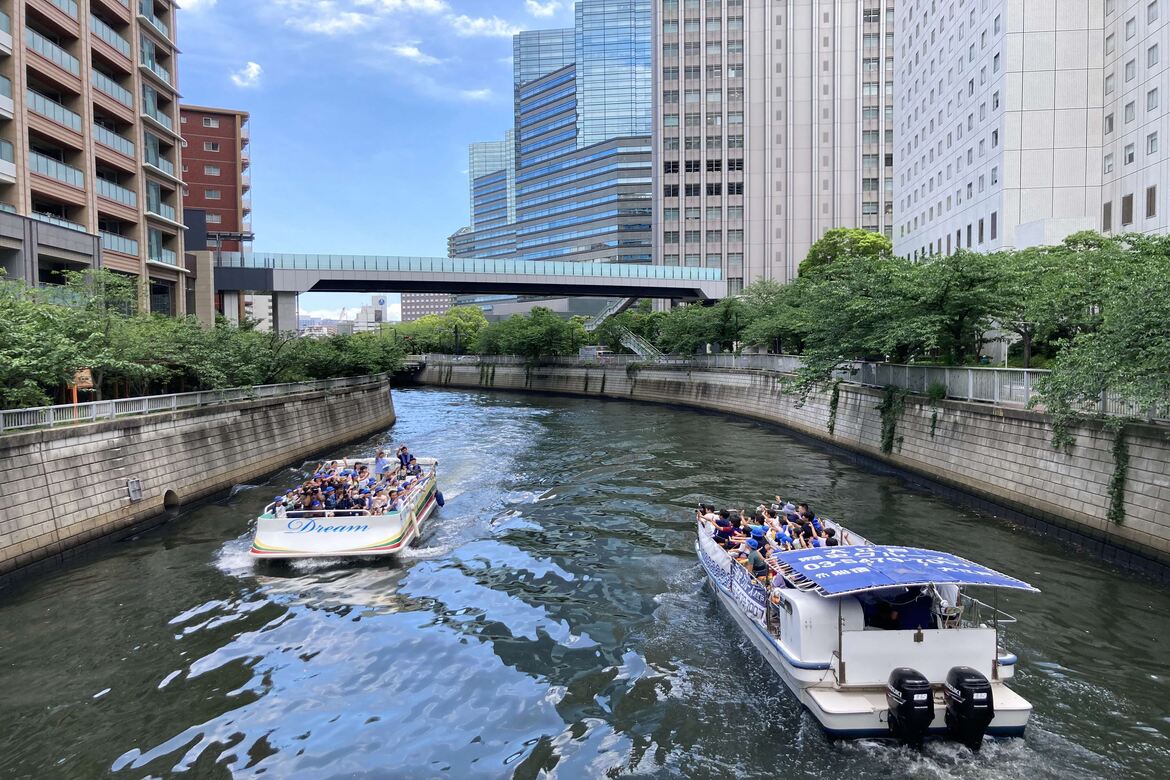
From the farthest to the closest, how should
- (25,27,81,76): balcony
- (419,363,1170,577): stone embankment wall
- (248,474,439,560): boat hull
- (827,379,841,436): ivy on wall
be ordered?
(827,379,841,436): ivy on wall → (25,27,81,76): balcony → (248,474,439,560): boat hull → (419,363,1170,577): stone embankment wall

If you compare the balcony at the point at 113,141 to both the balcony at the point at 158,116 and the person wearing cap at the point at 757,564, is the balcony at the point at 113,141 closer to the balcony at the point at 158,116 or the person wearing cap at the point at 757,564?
the balcony at the point at 158,116

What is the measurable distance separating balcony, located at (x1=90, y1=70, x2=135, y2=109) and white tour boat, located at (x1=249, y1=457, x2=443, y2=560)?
116 ft

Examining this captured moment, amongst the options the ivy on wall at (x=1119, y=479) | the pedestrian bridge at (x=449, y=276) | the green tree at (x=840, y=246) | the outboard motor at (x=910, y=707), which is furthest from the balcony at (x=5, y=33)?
the green tree at (x=840, y=246)

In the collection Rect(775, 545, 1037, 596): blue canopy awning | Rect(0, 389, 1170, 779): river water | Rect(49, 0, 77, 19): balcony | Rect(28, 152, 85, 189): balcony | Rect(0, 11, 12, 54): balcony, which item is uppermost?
Rect(49, 0, 77, 19): balcony

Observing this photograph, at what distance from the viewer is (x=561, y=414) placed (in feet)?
213

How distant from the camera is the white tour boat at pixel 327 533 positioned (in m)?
20.7

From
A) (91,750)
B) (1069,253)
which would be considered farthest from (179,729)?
(1069,253)

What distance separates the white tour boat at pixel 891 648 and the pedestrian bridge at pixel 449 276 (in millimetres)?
61664

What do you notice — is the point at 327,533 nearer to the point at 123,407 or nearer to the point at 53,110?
the point at 123,407

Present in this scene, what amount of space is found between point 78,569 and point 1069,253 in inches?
1594

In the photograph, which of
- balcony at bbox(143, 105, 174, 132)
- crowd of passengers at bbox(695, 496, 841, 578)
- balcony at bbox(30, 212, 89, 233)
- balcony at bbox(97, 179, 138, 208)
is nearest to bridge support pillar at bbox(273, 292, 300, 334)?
balcony at bbox(143, 105, 174, 132)

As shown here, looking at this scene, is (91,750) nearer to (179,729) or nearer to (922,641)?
(179,729)

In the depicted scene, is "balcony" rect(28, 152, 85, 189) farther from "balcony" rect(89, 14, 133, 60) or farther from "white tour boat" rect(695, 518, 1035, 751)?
"white tour boat" rect(695, 518, 1035, 751)

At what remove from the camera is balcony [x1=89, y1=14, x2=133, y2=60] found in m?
42.4
